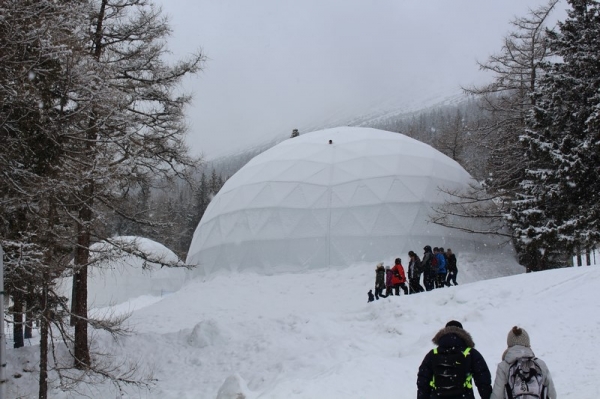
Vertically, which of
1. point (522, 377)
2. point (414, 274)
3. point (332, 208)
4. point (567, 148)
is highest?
point (567, 148)

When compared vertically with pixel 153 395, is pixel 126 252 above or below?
above

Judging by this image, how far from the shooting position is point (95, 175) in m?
7.44

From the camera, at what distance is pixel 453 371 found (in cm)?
433

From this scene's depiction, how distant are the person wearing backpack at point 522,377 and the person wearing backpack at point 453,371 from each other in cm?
12

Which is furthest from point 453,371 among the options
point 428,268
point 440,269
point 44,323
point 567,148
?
point 567,148

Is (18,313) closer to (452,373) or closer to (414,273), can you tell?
(452,373)

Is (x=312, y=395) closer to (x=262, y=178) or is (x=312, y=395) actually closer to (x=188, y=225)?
(x=262, y=178)

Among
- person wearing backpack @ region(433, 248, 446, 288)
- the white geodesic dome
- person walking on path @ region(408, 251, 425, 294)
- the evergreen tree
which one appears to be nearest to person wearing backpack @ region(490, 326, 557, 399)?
person walking on path @ region(408, 251, 425, 294)

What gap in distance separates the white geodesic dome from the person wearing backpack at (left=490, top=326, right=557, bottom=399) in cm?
1508

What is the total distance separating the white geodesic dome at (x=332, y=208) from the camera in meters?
20.1

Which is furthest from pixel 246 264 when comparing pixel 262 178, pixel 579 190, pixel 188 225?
pixel 188 225

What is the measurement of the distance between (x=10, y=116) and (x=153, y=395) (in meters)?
6.30

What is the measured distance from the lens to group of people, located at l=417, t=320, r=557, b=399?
4.30 m

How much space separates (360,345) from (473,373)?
6.26 meters
